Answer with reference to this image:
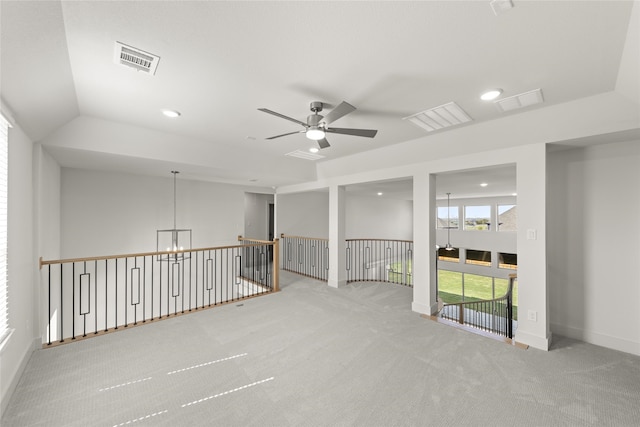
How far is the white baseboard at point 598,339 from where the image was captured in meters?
3.02

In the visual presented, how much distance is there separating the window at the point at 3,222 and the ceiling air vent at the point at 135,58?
1.08 meters

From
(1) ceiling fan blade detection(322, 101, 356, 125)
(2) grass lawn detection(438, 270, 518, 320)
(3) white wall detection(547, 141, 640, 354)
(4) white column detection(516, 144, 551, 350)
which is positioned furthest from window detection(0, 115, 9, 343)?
(2) grass lawn detection(438, 270, 518, 320)

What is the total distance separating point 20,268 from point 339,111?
3.49m

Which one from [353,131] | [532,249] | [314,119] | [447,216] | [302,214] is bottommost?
[532,249]

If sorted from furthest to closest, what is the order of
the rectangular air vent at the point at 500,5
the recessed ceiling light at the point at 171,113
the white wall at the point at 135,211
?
1. the white wall at the point at 135,211
2. the recessed ceiling light at the point at 171,113
3. the rectangular air vent at the point at 500,5

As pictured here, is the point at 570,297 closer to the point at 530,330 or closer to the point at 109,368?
the point at 530,330

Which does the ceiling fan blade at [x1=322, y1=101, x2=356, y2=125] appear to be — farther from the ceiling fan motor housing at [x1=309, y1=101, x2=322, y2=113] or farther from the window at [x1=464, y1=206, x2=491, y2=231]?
the window at [x1=464, y1=206, x2=491, y2=231]

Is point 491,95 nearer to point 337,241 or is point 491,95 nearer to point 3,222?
point 337,241

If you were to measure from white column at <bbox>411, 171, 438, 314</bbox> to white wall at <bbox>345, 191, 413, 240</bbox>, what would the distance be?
217 inches

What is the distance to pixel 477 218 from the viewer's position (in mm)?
11141

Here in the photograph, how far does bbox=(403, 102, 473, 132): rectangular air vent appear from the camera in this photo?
2857 millimetres

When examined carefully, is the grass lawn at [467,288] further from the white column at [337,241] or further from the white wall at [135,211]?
the white wall at [135,211]

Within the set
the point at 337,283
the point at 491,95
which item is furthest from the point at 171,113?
the point at 337,283

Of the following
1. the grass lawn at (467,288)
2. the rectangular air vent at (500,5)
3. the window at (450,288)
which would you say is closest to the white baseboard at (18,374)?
the rectangular air vent at (500,5)
